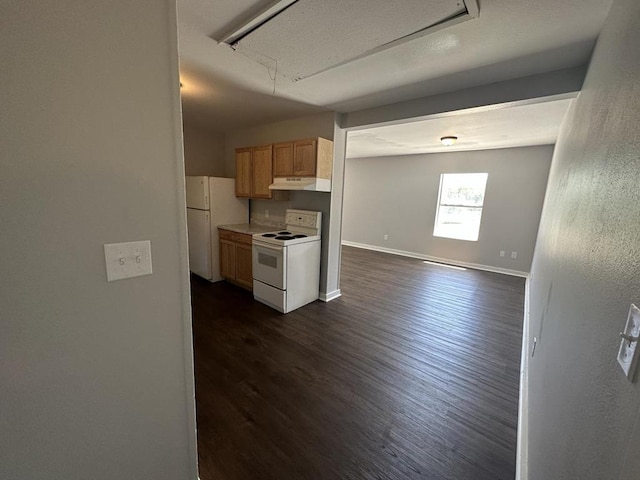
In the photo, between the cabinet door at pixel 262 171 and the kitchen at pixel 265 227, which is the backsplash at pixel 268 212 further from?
the cabinet door at pixel 262 171

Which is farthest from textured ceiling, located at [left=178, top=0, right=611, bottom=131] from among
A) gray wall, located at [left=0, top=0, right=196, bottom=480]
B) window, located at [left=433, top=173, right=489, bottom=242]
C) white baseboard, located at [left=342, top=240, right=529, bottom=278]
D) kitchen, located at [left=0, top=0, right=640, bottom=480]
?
white baseboard, located at [left=342, top=240, right=529, bottom=278]

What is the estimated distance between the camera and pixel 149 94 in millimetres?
931

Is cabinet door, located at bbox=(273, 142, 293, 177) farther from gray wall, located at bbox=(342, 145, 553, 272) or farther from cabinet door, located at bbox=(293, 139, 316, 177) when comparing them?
gray wall, located at bbox=(342, 145, 553, 272)

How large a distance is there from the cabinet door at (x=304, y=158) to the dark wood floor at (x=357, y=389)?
1772 mm

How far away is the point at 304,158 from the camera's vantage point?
3385 mm

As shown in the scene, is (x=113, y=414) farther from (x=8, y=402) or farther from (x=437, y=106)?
(x=437, y=106)

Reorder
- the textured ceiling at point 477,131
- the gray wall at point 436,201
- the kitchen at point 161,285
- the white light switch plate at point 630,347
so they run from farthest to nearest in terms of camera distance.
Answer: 1. the gray wall at point 436,201
2. the textured ceiling at point 477,131
3. the kitchen at point 161,285
4. the white light switch plate at point 630,347

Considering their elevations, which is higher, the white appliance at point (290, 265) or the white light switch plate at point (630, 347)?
the white light switch plate at point (630, 347)

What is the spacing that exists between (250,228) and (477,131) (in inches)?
148

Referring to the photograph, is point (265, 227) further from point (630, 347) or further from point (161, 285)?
point (630, 347)

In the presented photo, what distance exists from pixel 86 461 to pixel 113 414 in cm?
16

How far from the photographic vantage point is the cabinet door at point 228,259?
163 inches

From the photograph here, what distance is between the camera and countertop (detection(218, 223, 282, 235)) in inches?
157

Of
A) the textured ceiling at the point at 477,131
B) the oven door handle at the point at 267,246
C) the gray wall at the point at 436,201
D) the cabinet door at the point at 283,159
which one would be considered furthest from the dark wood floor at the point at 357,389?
the textured ceiling at the point at 477,131
